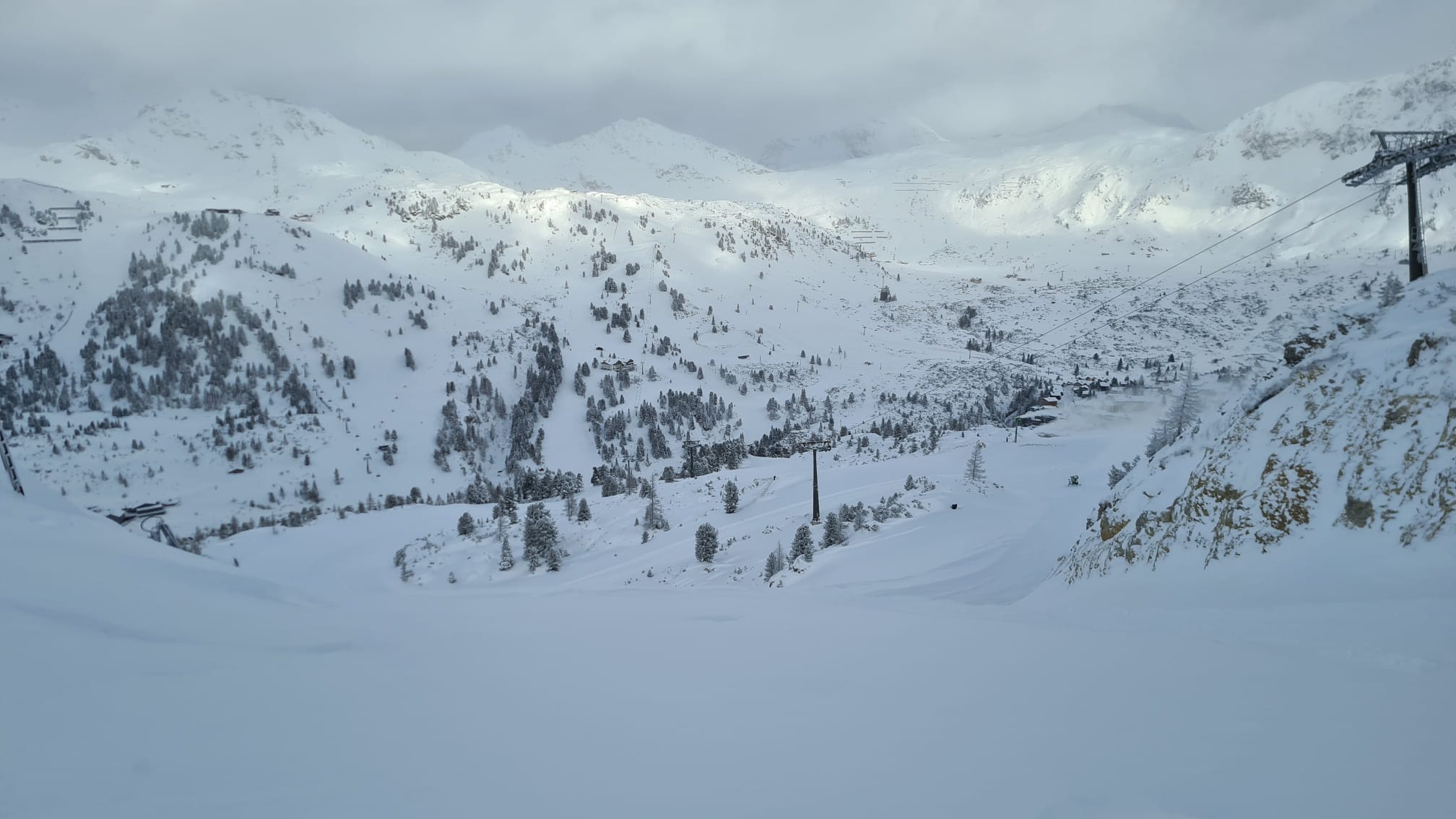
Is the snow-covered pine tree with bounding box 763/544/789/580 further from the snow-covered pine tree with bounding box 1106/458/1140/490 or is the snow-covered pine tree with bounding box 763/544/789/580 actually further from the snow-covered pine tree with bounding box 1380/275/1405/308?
the snow-covered pine tree with bounding box 1380/275/1405/308

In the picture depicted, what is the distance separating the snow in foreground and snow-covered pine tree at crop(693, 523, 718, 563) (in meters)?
21.9

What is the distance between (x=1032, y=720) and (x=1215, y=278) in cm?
15200

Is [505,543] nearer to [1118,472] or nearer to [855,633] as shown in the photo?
[1118,472]

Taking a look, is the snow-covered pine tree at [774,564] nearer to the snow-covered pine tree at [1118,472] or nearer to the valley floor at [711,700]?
the snow-covered pine tree at [1118,472]

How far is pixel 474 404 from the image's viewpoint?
98.0 m

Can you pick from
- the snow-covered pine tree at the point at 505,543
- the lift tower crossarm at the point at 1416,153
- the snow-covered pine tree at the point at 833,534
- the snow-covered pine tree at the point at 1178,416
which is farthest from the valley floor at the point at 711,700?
the snow-covered pine tree at the point at 505,543

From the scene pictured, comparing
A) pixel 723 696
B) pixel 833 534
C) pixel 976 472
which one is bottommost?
pixel 833 534

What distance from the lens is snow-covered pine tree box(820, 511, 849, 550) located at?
24766mm

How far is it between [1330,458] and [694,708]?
31.6 feet

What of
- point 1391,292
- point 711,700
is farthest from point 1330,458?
point 711,700

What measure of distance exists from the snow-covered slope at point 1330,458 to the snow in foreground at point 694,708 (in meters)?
0.96

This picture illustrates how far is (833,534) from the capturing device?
2517 cm

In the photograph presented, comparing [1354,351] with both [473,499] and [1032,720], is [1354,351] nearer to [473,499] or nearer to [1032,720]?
[1032,720]

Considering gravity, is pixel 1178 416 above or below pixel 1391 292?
below
